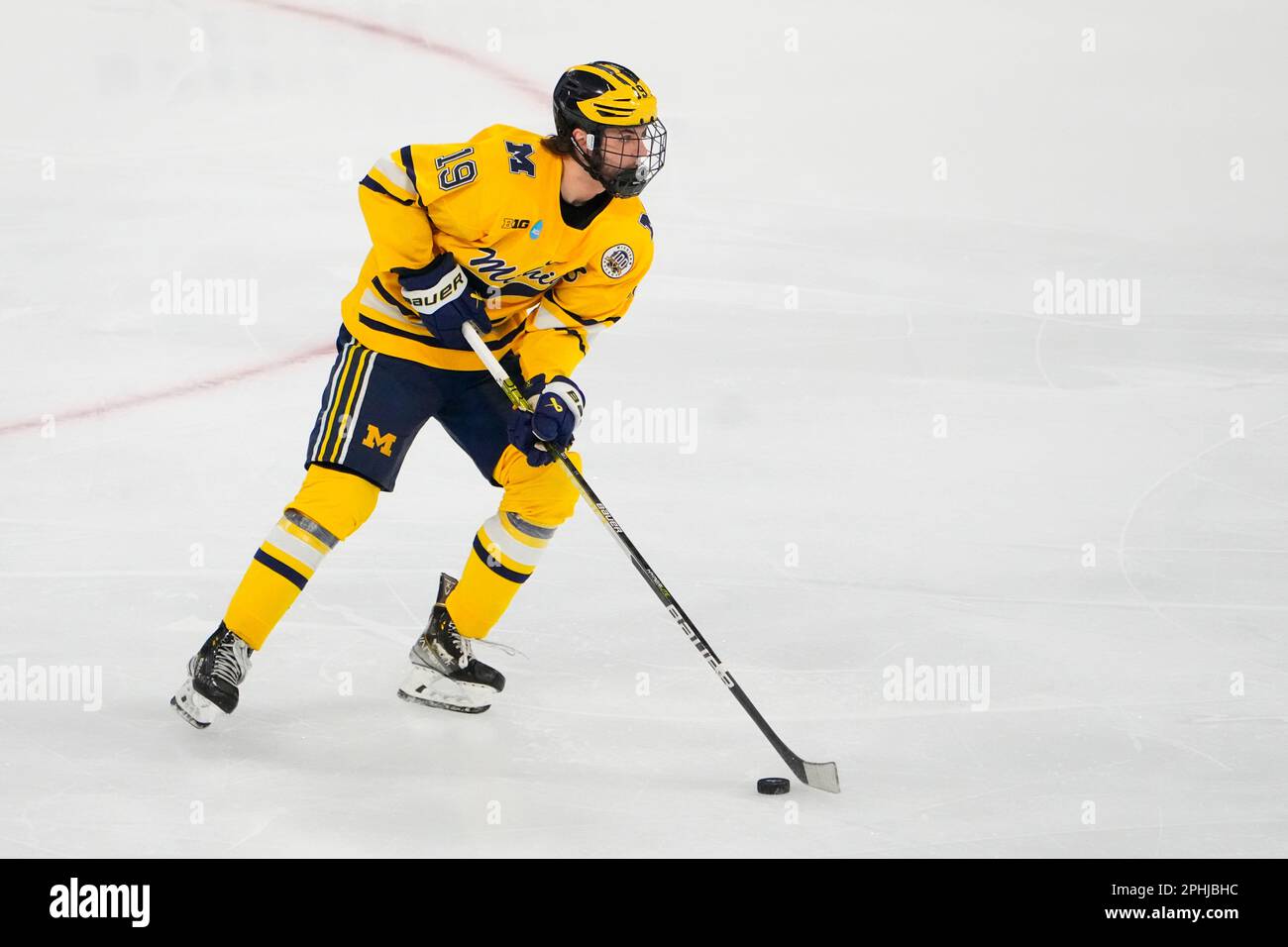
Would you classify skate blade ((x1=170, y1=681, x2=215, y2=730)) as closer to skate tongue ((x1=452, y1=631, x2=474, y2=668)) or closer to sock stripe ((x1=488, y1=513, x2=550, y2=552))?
skate tongue ((x1=452, y1=631, x2=474, y2=668))

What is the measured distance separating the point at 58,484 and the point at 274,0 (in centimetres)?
396

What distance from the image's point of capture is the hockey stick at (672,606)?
3.10 metres

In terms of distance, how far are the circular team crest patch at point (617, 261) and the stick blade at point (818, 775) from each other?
112cm

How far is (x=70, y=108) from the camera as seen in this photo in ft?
22.9

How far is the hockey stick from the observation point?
3.10 meters

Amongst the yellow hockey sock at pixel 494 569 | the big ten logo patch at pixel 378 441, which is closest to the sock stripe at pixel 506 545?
the yellow hockey sock at pixel 494 569

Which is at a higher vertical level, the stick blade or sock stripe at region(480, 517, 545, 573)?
sock stripe at region(480, 517, 545, 573)

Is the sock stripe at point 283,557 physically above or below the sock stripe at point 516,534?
below

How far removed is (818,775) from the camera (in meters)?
3.09

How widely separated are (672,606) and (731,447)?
172 centimetres

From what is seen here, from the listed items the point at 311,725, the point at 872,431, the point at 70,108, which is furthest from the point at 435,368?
the point at 70,108

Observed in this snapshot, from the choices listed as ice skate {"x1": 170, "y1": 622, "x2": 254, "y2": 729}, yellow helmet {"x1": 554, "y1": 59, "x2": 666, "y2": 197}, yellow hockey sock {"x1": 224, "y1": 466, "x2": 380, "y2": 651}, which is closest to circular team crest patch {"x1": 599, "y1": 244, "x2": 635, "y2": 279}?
yellow helmet {"x1": 554, "y1": 59, "x2": 666, "y2": 197}

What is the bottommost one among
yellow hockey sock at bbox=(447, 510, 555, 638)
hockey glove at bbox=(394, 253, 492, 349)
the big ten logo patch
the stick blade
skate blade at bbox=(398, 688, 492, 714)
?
the stick blade

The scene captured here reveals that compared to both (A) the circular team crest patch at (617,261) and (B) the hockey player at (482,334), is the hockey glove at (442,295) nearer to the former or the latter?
(B) the hockey player at (482,334)
